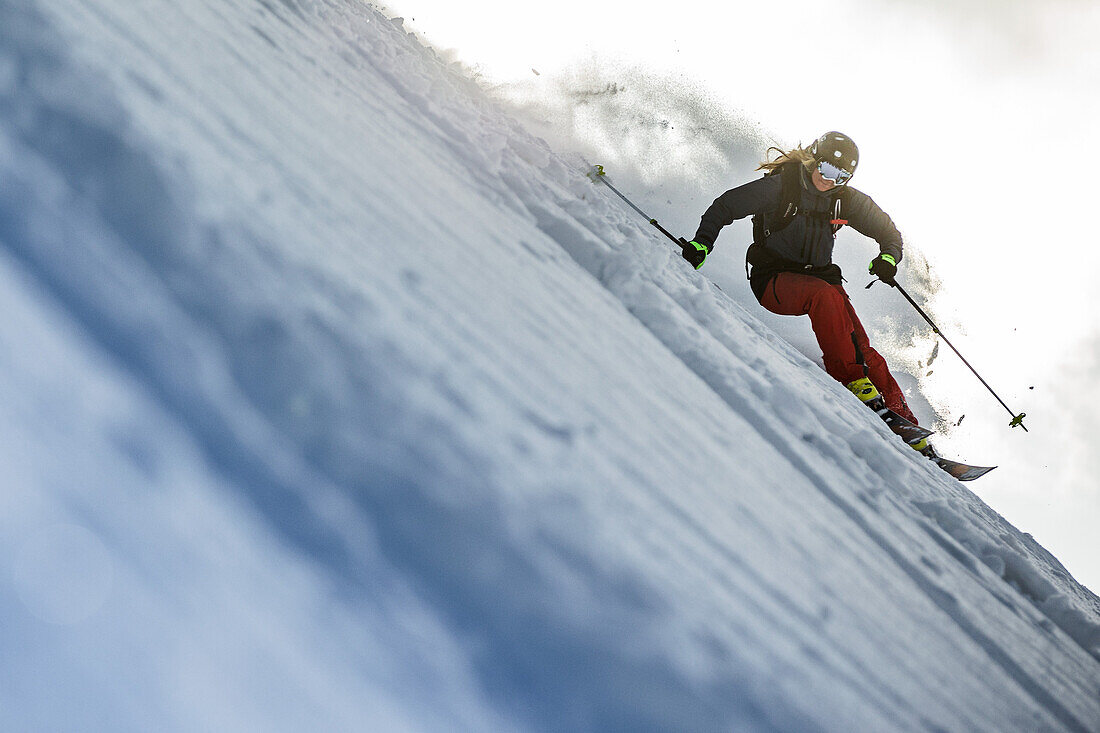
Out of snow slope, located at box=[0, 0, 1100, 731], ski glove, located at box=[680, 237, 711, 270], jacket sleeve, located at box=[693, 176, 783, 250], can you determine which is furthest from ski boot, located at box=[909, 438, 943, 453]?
snow slope, located at box=[0, 0, 1100, 731]

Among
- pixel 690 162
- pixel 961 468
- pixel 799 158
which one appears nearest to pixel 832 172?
pixel 799 158

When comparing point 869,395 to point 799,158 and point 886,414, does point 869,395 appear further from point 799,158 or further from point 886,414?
point 799,158

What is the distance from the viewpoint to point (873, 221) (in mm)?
4398

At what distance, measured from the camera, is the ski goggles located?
4133 mm

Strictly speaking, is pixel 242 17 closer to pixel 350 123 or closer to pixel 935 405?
pixel 350 123

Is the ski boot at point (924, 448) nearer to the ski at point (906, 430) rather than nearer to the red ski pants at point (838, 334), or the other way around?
the ski at point (906, 430)

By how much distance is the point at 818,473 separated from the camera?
59.2 inches

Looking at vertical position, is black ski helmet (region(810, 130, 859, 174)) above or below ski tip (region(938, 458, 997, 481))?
above

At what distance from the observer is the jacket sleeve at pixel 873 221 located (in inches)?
172

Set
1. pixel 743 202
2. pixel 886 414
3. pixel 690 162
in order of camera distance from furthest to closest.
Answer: pixel 690 162
pixel 743 202
pixel 886 414

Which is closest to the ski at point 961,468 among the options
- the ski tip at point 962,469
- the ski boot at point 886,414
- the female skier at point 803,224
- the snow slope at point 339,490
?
the ski tip at point 962,469

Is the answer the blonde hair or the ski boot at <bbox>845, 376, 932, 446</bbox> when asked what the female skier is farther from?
A: the ski boot at <bbox>845, 376, 932, 446</bbox>

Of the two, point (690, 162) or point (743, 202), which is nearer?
point (743, 202)

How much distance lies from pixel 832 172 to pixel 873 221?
0.54m
